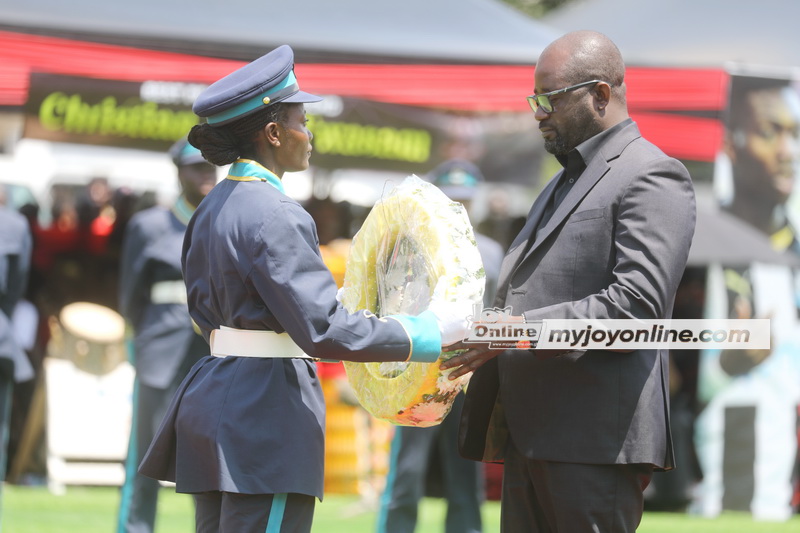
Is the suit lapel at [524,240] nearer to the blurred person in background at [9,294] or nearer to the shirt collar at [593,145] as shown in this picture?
the shirt collar at [593,145]

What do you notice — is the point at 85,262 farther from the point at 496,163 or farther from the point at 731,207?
the point at 731,207

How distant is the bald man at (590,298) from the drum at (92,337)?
5.62m

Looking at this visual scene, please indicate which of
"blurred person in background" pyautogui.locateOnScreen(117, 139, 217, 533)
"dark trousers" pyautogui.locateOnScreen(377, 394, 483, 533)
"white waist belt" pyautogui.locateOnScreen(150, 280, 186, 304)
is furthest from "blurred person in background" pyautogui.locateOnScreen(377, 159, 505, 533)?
"white waist belt" pyautogui.locateOnScreen(150, 280, 186, 304)

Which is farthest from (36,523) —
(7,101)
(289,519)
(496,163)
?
(289,519)

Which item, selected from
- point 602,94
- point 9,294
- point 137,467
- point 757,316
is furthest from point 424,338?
point 757,316

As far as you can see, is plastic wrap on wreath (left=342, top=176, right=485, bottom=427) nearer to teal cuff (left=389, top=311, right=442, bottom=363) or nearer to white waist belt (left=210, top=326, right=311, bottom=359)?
teal cuff (left=389, top=311, right=442, bottom=363)

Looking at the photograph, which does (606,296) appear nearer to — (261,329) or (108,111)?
(261,329)

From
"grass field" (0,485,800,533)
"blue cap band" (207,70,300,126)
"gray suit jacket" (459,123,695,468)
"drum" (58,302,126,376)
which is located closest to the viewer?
"gray suit jacket" (459,123,695,468)

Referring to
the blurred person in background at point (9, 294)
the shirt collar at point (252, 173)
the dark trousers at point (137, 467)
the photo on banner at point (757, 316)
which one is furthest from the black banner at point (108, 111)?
the shirt collar at point (252, 173)

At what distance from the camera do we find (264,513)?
3062 millimetres

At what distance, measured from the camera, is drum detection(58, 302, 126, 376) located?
8266 millimetres

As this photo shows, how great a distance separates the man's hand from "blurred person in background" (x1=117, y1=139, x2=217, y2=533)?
9.16 ft

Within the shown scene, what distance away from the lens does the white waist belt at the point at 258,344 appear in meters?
3.12

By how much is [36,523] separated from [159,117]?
273 cm
